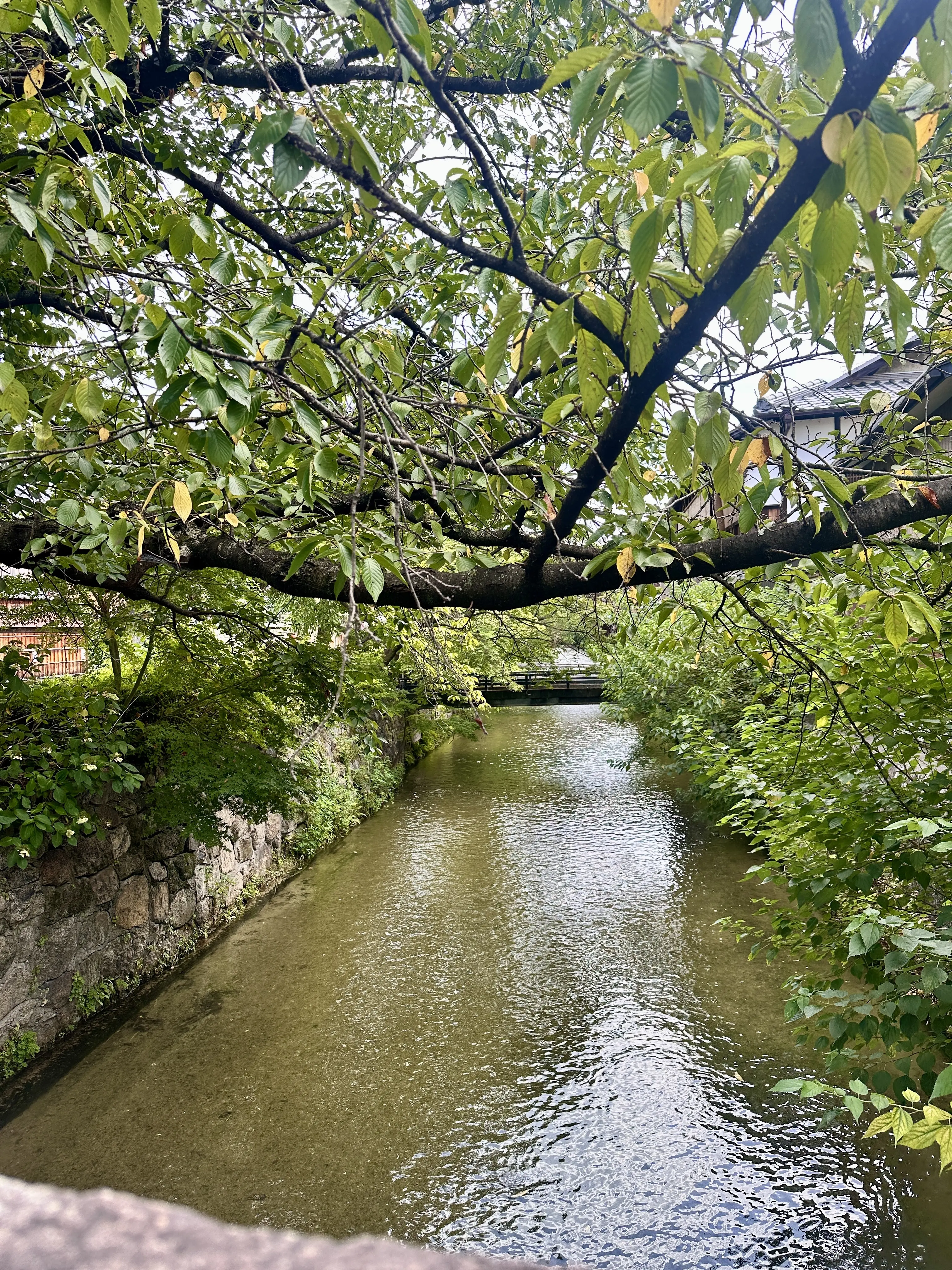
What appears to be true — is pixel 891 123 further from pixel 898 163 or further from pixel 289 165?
pixel 289 165

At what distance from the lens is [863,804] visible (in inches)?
128

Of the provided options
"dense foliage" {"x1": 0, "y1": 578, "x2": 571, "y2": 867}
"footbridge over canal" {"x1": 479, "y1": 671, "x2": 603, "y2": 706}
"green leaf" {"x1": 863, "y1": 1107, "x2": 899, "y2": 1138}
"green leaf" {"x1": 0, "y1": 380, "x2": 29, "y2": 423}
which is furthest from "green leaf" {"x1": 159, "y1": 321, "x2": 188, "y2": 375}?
"footbridge over canal" {"x1": 479, "y1": 671, "x2": 603, "y2": 706}

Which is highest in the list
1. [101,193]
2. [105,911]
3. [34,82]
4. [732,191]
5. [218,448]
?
[34,82]

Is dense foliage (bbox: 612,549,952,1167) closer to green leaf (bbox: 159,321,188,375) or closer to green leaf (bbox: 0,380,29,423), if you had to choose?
green leaf (bbox: 159,321,188,375)

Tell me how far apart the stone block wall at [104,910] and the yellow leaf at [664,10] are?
205 inches

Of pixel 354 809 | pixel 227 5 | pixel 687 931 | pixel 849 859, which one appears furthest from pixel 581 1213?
pixel 354 809

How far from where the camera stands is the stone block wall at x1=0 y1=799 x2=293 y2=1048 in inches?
190

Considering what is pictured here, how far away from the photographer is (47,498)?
12.4 feet

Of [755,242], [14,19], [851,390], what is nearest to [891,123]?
[755,242]

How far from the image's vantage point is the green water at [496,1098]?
3.51 m

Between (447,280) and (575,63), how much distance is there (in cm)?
233

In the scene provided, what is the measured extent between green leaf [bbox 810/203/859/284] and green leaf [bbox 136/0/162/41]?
1.38 m

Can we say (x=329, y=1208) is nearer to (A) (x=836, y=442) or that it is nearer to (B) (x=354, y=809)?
(A) (x=836, y=442)

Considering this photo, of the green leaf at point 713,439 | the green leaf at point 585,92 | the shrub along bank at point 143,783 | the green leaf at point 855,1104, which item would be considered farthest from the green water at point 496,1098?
the green leaf at point 585,92
